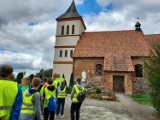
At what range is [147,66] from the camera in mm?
9836

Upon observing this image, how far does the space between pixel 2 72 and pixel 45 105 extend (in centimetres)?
347

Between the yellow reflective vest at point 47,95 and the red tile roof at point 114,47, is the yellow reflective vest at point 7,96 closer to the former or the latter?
the yellow reflective vest at point 47,95

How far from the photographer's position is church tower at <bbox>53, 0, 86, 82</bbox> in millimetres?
28172

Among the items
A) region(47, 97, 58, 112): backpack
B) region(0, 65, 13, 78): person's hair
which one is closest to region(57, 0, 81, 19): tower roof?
region(47, 97, 58, 112): backpack

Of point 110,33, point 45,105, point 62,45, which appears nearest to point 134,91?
point 110,33

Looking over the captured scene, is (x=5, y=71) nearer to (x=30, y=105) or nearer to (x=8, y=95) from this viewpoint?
(x=8, y=95)

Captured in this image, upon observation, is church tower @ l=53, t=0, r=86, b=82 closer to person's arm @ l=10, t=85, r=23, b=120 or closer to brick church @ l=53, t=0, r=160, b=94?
brick church @ l=53, t=0, r=160, b=94

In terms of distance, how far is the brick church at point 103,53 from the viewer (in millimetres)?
23516

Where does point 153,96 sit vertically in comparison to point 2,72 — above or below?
below

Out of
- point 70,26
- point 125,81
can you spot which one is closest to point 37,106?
point 125,81

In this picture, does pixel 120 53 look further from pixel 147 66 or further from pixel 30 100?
pixel 30 100

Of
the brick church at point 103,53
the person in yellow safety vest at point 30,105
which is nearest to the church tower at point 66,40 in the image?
the brick church at point 103,53

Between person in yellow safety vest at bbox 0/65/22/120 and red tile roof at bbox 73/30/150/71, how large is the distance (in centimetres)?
2082

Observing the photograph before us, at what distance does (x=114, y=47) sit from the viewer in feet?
86.7
